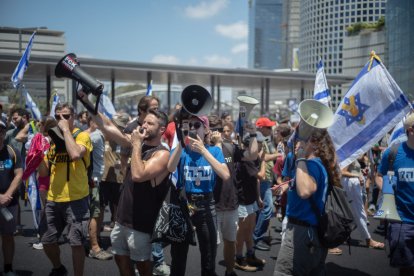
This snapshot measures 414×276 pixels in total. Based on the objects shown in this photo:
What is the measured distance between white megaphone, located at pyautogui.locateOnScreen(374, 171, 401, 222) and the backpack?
0.89m

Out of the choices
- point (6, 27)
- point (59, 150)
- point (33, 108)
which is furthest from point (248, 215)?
point (6, 27)

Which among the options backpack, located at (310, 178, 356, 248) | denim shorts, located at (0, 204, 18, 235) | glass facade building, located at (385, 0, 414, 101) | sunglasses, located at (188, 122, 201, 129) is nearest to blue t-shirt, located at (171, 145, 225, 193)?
sunglasses, located at (188, 122, 201, 129)

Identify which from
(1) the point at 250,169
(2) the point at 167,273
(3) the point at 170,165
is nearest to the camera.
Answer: (3) the point at 170,165

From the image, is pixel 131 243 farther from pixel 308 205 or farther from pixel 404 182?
pixel 404 182

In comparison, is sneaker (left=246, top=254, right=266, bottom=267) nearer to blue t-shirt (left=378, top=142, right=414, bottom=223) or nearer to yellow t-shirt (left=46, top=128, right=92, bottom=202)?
blue t-shirt (left=378, top=142, right=414, bottom=223)

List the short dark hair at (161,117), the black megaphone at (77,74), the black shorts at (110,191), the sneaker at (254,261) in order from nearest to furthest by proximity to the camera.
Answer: the black megaphone at (77,74)
the short dark hair at (161,117)
the sneaker at (254,261)
the black shorts at (110,191)

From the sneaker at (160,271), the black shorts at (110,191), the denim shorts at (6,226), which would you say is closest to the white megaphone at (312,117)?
the sneaker at (160,271)

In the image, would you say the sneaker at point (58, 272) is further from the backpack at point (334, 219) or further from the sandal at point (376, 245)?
the sandal at point (376, 245)

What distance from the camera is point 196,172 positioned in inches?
175

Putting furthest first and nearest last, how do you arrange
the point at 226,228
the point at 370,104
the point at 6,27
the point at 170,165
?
1. the point at 6,27
2. the point at 226,228
3. the point at 370,104
4. the point at 170,165

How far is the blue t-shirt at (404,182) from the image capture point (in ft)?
13.6

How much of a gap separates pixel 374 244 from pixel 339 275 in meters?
1.67

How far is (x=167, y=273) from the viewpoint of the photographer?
5.51m

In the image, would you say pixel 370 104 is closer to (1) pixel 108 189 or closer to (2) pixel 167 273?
(2) pixel 167 273
